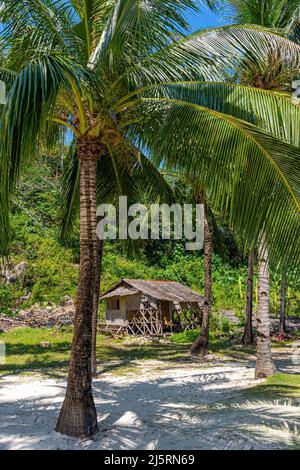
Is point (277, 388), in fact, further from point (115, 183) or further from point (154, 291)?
point (154, 291)

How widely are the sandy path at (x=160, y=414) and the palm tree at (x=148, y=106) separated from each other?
1.93 feet

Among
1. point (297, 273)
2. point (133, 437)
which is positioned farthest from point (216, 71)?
point (133, 437)

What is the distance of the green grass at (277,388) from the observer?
769cm

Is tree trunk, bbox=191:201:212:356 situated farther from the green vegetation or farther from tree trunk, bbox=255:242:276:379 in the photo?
the green vegetation

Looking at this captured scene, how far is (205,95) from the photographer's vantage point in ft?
19.2

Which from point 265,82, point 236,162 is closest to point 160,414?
point 236,162

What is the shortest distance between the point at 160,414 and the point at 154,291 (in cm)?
1334

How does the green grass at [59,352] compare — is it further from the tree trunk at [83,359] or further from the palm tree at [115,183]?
the tree trunk at [83,359]

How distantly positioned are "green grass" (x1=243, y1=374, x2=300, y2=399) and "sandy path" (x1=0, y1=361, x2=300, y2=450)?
11.3 inches

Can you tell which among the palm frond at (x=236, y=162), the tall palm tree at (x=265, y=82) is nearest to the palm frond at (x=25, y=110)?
the palm frond at (x=236, y=162)

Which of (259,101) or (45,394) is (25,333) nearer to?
(45,394)

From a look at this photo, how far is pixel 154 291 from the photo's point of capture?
20.5 m

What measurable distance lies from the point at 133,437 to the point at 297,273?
120 inches

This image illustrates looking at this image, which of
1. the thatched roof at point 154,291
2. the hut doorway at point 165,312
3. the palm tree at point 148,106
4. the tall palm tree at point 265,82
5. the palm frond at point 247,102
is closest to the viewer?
the palm tree at point 148,106
